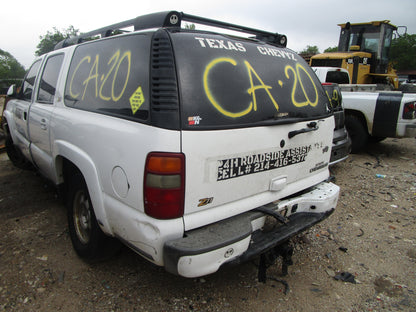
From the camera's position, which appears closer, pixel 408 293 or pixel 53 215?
pixel 408 293

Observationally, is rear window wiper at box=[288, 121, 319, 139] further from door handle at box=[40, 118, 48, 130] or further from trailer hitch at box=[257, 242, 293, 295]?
door handle at box=[40, 118, 48, 130]

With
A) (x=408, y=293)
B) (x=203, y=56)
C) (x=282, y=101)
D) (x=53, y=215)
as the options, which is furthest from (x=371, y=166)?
(x=53, y=215)

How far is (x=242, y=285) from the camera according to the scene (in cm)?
245

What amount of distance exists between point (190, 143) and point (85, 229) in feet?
5.06

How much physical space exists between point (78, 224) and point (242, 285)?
1566mm

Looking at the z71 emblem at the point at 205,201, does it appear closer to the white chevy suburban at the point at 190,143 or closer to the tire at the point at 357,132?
→ the white chevy suburban at the point at 190,143

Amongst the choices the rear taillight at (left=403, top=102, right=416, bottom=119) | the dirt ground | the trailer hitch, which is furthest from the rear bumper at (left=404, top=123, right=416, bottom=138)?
the trailer hitch

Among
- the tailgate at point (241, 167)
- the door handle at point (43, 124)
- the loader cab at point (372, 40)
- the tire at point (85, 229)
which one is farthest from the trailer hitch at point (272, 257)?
the loader cab at point (372, 40)

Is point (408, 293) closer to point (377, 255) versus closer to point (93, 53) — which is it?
point (377, 255)

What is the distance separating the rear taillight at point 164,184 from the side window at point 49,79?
194cm

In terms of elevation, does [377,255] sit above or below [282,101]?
below

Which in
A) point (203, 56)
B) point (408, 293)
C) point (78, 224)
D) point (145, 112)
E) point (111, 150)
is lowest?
point (408, 293)

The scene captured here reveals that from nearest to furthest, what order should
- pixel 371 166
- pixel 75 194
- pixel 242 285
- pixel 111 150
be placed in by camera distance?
pixel 111 150
pixel 242 285
pixel 75 194
pixel 371 166

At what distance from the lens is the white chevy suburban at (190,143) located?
1744 millimetres
